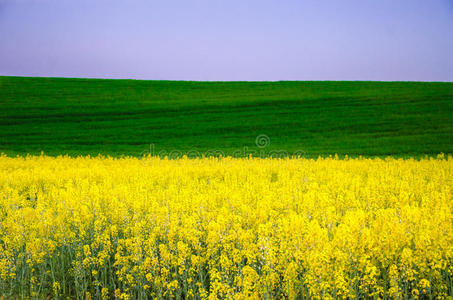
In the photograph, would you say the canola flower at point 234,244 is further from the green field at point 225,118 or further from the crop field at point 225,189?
the green field at point 225,118

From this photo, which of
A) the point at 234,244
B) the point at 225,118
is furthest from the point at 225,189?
the point at 225,118

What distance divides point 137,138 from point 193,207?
18342 mm

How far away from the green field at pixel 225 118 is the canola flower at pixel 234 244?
36.6ft

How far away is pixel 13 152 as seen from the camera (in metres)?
19.8

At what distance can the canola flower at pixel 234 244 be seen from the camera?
3.64m

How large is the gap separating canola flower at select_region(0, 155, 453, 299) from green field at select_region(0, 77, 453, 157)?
11159 mm

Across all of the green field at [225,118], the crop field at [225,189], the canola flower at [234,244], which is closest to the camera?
the canola flower at [234,244]

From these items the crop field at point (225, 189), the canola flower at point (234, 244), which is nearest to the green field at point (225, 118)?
the crop field at point (225, 189)

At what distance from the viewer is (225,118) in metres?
27.5

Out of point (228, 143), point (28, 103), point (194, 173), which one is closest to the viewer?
point (194, 173)

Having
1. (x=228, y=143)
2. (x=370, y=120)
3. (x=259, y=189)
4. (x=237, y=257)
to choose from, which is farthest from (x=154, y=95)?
(x=237, y=257)

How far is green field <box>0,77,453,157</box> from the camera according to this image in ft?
67.9

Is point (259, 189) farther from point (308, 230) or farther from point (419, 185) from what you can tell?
point (308, 230)

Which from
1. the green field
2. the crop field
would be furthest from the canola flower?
the green field
